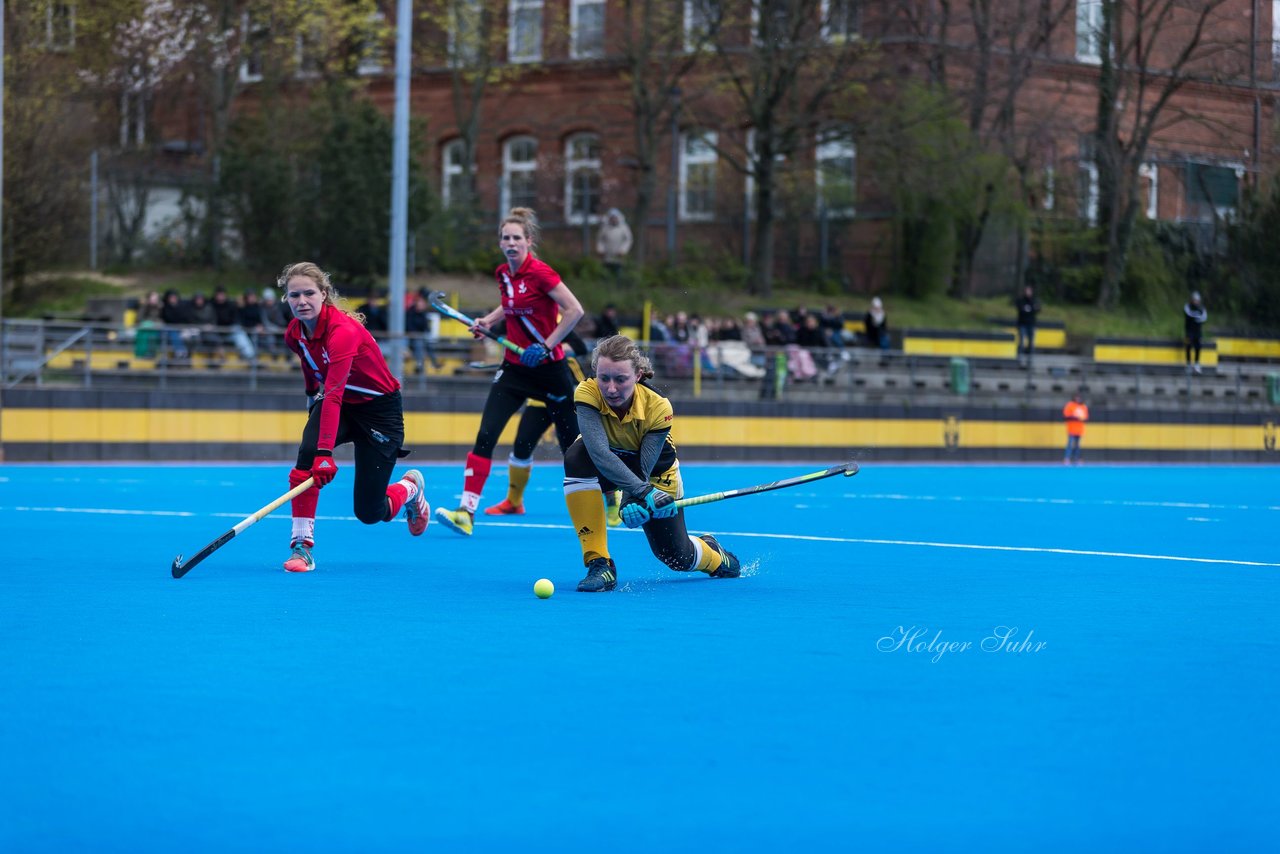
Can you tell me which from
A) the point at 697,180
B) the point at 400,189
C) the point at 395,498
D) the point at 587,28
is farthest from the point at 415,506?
the point at 587,28

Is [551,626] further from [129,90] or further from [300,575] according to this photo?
[129,90]

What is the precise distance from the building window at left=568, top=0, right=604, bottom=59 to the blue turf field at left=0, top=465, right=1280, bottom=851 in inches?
1450

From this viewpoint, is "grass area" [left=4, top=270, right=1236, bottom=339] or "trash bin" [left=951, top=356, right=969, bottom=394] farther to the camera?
"grass area" [left=4, top=270, right=1236, bottom=339]

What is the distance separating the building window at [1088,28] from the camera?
44344 mm

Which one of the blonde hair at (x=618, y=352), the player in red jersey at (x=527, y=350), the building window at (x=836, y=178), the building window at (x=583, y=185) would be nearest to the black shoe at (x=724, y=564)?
the blonde hair at (x=618, y=352)

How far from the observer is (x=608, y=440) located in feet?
28.8

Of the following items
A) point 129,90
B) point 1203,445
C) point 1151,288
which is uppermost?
point 129,90

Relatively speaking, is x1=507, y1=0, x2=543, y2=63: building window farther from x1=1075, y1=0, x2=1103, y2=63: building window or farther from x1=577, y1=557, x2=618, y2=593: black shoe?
x1=577, y1=557, x2=618, y2=593: black shoe

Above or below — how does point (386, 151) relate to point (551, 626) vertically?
above

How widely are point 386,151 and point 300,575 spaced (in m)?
27.4

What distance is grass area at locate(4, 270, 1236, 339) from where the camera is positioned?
3575 cm

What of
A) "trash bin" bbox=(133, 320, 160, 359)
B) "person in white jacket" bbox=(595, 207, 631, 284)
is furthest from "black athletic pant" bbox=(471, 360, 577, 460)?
"person in white jacket" bbox=(595, 207, 631, 284)

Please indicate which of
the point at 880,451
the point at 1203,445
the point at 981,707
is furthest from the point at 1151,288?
the point at 981,707

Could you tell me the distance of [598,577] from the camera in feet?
28.8
